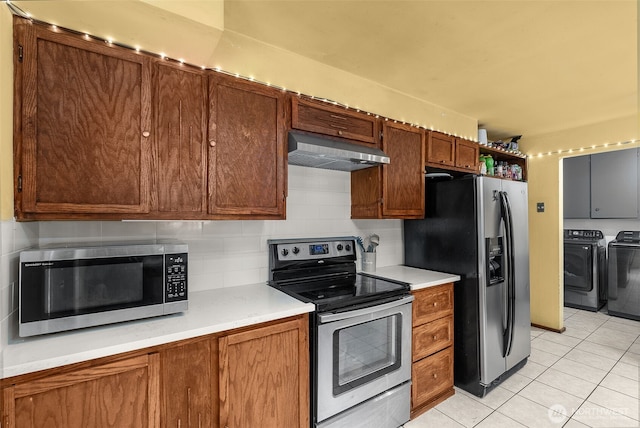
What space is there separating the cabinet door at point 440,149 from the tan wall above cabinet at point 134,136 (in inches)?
56.1

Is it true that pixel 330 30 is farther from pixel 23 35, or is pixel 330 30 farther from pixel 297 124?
pixel 23 35

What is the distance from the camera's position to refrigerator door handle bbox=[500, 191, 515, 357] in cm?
249

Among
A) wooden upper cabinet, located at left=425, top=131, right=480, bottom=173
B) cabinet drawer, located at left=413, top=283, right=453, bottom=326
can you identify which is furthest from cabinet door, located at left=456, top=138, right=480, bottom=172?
cabinet drawer, located at left=413, top=283, right=453, bottom=326

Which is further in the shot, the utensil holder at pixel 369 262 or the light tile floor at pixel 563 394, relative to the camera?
the utensil holder at pixel 369 262

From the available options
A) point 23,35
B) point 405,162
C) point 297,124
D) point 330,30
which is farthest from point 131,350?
point 405,162

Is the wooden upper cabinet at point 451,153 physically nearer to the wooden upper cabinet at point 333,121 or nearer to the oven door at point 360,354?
the wooden upper cabinet at point 333,121

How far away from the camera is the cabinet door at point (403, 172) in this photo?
2327 mm

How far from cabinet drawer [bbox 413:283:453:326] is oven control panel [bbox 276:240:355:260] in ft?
2.02

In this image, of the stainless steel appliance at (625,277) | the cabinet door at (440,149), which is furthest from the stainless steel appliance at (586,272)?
the cabinet door at (440,149)

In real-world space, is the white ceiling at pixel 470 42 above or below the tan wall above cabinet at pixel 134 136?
above

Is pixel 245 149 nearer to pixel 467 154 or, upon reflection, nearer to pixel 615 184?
pixel 467 154

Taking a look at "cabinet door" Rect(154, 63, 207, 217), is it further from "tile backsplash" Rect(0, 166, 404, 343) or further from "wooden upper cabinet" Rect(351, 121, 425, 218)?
"wooden upper cabinet" Rect(351, 121, 425, 218)

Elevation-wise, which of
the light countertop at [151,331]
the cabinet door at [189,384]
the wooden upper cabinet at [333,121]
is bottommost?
the cabinet door at [189,384]

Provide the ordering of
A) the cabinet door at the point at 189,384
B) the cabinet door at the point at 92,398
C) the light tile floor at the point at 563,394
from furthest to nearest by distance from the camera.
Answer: the light tile floor at the point at 563,394 → the cabinet door at the point at 189,384 → the cabinet door at the point at 92,398
